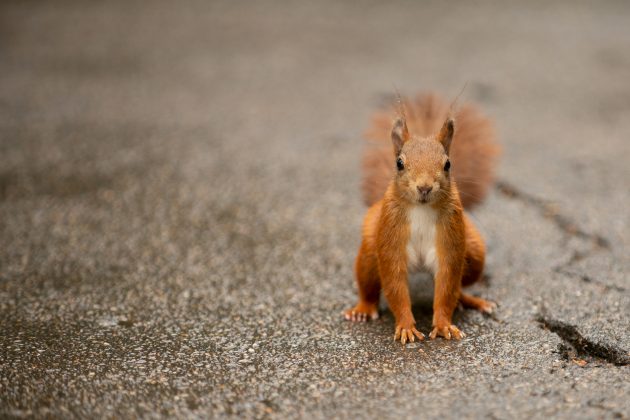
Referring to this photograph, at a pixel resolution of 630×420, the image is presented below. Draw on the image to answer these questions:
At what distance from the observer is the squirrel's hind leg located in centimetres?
260

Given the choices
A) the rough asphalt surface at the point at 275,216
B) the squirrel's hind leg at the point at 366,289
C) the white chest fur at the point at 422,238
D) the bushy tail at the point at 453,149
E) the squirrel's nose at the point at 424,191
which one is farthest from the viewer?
the bushy tail at the point at 453,149

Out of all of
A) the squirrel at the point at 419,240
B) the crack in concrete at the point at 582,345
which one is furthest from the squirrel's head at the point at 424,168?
the crack in concrete at the point at 582,345

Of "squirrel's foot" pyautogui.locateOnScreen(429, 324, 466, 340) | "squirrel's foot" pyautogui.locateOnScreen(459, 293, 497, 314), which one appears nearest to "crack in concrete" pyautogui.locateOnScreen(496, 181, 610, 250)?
"squirrel's foot" pyautogui.locateOnScreen(459, 293, 497, 314)

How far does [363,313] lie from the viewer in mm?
2646

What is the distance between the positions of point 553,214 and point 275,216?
1290 millimetres

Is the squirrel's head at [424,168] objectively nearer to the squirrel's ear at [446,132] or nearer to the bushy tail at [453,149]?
the squirrel's ear at [446,132]

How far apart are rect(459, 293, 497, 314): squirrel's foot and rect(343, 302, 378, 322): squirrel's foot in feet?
1.05

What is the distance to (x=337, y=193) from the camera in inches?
152

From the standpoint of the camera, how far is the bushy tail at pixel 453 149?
2.88 meters

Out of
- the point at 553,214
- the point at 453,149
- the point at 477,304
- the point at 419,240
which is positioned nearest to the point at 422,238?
the point at 419,240

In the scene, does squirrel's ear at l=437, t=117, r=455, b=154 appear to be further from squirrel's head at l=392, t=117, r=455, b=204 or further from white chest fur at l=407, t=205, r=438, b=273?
white chest fur at l=407, t=205, r=438, b=273

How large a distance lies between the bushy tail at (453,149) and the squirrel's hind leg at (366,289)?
1.07 ft

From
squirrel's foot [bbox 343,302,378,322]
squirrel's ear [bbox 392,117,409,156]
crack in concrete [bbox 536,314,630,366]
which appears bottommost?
squirrel's foot [bbox 343,302,378,322]

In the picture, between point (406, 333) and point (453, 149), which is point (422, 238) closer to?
point (406, 333)
